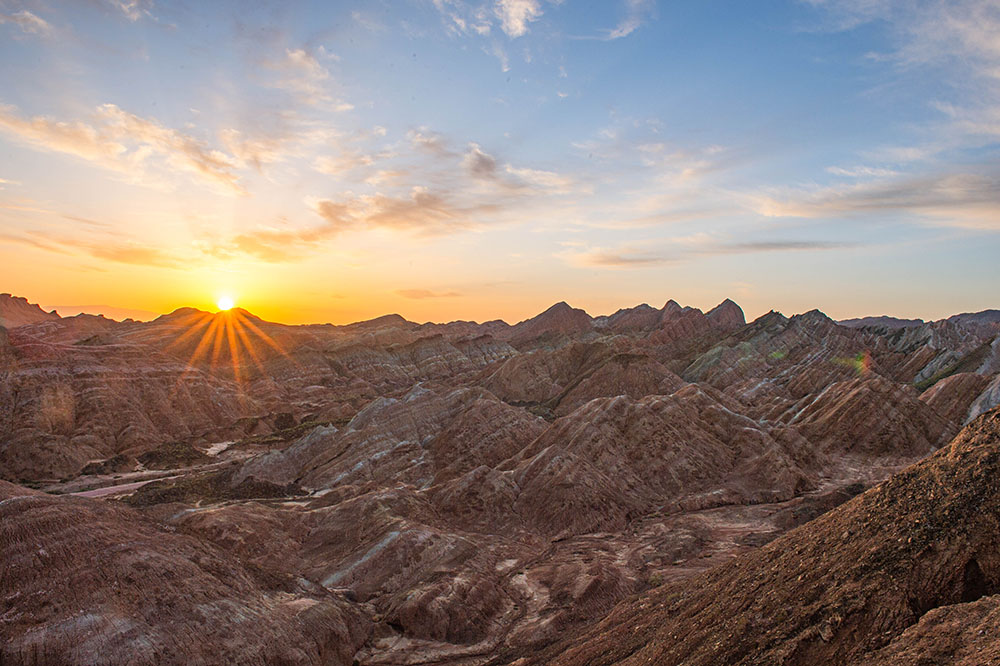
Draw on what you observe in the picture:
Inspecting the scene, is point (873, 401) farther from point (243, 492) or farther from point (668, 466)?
point (243, 492)

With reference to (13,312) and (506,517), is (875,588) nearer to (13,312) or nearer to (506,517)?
(506,517)

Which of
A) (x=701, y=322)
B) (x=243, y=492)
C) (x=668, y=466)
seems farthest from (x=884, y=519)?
(x=701, y=322)

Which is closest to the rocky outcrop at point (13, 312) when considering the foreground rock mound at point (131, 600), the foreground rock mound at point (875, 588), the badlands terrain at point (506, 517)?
the badlands terrain at point (506, 517)

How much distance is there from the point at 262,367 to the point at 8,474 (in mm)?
65124

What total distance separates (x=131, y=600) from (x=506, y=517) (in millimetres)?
29036

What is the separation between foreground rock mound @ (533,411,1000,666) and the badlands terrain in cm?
7

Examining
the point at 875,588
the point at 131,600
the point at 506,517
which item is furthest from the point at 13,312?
the point at 875,588

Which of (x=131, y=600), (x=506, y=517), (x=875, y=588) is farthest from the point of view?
(x=506, y=517)

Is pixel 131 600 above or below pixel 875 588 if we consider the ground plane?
below

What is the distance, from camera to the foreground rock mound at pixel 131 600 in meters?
18.8

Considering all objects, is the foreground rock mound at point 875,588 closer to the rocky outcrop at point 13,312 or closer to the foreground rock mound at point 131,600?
the foreground rock mound at point 131,600

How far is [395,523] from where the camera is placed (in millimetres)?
39188

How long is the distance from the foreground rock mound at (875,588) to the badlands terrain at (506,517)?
0.23 feet

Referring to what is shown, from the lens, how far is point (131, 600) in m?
20.8
